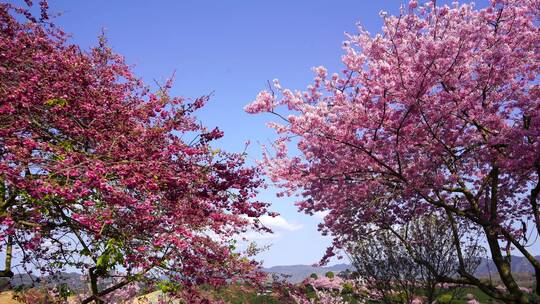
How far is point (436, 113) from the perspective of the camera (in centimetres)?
891

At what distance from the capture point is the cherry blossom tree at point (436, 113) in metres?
8.66

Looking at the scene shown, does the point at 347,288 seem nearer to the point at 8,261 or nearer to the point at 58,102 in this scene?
the point at 8,261

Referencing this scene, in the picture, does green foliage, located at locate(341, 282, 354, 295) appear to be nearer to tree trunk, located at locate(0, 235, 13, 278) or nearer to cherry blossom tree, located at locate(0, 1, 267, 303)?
cherry blossom tree, located at locate(0, 1, 267, 303)

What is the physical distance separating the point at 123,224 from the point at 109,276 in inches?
53.6

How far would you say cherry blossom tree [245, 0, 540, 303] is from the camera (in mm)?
8664

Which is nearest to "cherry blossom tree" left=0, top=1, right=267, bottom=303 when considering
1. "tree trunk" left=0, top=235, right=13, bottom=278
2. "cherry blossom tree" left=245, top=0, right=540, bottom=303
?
"tree trunk" left=0, top=235, right=13, bottom=278

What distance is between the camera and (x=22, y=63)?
7.00 meters

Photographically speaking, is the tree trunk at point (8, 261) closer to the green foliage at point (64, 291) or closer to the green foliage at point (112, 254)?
the green foliage at point (64, 291)

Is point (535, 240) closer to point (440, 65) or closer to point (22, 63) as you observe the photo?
point (440, 65)

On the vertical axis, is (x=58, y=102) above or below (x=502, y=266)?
above

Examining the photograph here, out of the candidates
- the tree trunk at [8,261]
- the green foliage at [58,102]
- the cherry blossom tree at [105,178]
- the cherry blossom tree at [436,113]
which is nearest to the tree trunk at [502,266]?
the cherry blossom tree at [436,113]

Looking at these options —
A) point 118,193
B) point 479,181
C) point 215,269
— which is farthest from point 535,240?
point 118,193

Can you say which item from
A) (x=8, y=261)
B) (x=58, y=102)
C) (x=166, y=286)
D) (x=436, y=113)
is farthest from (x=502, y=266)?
(x=8, y=261)

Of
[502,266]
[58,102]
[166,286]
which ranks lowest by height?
[166,286]
